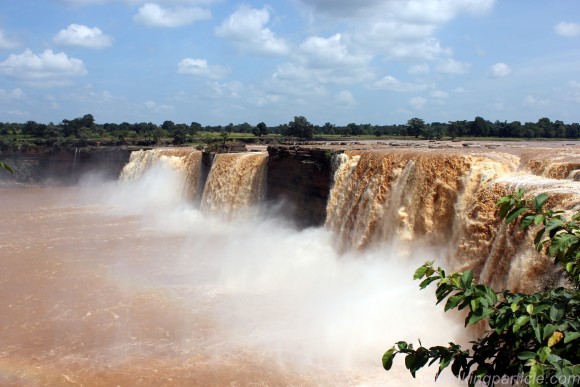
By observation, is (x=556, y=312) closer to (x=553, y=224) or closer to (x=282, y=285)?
(x=553, y=224)

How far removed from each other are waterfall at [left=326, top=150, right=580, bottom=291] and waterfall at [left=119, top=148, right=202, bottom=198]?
11171 mm

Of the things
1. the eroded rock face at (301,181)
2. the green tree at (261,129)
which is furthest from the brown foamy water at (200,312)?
the green tree at (261,129)

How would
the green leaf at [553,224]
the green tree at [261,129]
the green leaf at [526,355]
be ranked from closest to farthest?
the green leaf at [526,355]
the green leaf at [553,224]
the green tree at [261,129]

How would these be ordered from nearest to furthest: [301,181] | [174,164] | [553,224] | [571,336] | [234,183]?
1. [571,336]
2. [553,224]
3. [301,181]
4. [234,183]
5. [174,164]

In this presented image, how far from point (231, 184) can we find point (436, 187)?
11.7 m

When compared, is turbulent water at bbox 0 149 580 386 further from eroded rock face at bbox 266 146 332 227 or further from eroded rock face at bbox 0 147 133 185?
eroded rock face at bbox 0 147 133 185

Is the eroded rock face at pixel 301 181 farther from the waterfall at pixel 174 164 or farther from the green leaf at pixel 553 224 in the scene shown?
the green leaf at pixel 553 224

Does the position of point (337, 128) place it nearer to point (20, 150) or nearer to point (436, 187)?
point (20, 150)

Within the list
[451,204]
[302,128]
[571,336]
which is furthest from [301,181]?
[302,128]

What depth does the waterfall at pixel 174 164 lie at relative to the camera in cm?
2512

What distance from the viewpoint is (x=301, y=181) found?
17.9 m

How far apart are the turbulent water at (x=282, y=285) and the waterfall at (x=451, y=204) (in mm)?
32

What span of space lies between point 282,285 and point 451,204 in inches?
193

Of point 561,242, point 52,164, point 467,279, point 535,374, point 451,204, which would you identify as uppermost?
point 561,242
